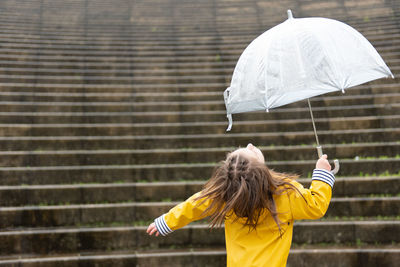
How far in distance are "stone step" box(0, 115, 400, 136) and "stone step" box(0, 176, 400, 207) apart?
108 cm

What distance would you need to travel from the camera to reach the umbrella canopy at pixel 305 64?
2270 mm

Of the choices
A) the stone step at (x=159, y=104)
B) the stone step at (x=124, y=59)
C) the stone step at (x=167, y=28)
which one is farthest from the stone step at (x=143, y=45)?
the stone step at (x=159, y=104)

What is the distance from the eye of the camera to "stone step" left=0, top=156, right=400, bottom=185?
4.57 metres

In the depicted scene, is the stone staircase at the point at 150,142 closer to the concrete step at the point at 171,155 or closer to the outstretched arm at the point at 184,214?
the concrete step at the point at 171,155

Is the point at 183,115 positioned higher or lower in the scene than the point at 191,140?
higher

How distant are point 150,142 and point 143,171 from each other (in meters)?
0.60

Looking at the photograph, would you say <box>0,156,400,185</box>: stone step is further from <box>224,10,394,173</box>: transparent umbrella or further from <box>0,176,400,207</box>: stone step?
<box>224,10,394,173</box>: transparent umbrella

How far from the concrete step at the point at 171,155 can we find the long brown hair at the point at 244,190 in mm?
2890

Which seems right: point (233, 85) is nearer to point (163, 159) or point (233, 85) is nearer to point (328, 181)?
point (328, 181)

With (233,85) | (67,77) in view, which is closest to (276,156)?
(233,85)

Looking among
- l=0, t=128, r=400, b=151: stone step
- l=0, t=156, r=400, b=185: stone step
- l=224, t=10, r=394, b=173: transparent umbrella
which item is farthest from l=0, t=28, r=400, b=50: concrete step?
l=224, t=10, r=394, b=173: transparent umbrella

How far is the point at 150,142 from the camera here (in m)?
5.24

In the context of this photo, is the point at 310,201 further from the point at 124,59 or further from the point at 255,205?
the point at 124,59

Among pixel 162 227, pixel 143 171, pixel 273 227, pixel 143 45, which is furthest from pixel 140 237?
pixel 143 45
